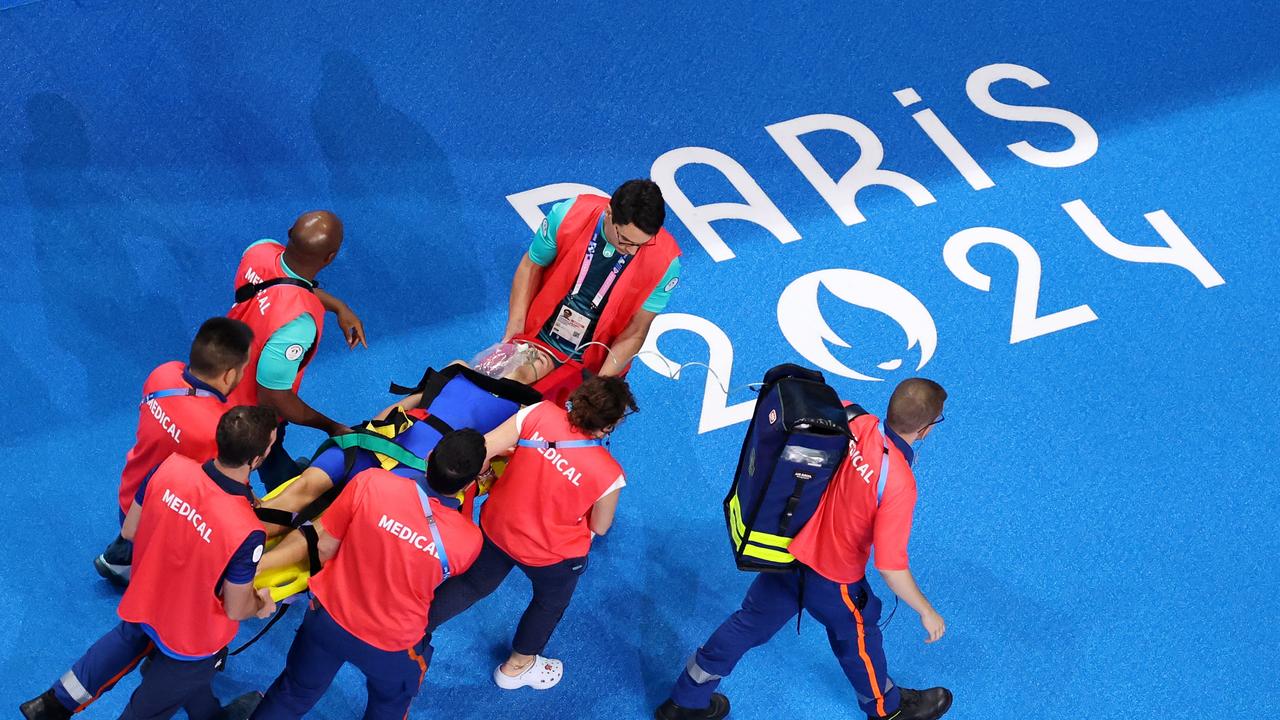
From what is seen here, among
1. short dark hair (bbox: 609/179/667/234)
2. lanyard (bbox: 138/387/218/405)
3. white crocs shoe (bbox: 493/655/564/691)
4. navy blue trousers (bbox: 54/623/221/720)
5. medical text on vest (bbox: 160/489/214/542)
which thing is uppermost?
short dark hair (bbox: 609/179/667/234)

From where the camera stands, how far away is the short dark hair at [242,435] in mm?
4066

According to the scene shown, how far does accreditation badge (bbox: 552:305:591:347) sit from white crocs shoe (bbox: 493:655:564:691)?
137cm

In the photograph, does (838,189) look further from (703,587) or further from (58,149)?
(58,149)

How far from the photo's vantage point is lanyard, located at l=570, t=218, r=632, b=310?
539cm

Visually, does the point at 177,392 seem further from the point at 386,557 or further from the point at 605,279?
the point at 605,279

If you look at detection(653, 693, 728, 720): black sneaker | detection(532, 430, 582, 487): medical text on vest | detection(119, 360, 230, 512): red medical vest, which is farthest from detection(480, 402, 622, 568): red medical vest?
detection(119, 360, 230, 512): red medical vest

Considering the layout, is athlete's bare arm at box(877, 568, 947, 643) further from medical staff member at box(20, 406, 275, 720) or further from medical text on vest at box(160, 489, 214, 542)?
medical text on vest at box(160, 489, 214, 542)

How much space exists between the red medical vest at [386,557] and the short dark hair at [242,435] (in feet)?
1.16

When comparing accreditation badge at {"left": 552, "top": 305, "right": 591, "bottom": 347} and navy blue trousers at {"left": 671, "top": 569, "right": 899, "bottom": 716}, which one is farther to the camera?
accreditation badge at {"left": 552, "top": 305, "right": 591, "bottom": 347}

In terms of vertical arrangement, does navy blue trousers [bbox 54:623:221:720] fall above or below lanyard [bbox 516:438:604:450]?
below

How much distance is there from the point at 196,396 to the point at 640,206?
183 cm

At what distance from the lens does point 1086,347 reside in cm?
723

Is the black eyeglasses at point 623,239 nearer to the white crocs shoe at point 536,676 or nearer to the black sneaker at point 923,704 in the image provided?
the white crocs shoe at point 536,676

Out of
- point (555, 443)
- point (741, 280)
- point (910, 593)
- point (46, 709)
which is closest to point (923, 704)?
point (910, 593)
